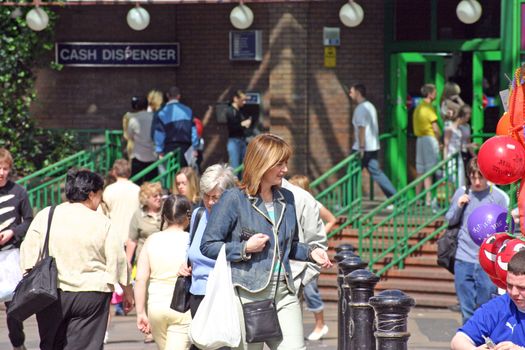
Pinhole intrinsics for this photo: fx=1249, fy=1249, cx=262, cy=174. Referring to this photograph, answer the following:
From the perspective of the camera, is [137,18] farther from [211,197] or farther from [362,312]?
[362,312]

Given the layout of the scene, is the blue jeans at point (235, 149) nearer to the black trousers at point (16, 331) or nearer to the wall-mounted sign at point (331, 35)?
the wall-mounted sign at point (331, 35)

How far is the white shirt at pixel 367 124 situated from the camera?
15.9 m

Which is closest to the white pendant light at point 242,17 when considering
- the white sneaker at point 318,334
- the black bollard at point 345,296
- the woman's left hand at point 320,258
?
the white sneaker at point 318,334

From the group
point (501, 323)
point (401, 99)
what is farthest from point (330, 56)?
point (501, 323)

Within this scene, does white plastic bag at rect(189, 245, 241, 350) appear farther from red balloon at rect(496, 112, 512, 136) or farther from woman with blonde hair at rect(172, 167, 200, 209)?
woman with blonde hair at rect(172, 167, 200, 209)

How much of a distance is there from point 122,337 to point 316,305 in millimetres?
1878

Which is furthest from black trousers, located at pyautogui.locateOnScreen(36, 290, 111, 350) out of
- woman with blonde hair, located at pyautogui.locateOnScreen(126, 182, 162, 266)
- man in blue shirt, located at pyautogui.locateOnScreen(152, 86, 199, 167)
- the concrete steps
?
man in blue shirt, located at pyautogui.locateOnScreen(152, 86, 199, 167)

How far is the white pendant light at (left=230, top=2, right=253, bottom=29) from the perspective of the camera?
52.3ft

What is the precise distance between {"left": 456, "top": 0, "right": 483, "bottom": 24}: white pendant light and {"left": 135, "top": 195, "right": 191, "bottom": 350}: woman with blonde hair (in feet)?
25.4

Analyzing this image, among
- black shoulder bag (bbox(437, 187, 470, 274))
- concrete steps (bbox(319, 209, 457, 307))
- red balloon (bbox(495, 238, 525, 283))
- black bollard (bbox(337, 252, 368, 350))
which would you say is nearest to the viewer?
red balloon (bbox(495, 238, 525, 283))

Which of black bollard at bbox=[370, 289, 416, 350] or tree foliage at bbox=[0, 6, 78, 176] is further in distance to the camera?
tree foliage at bbox=[0, 6, 78, 176]

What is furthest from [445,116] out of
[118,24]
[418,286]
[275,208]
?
[275,208]

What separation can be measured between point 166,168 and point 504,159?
9.56m

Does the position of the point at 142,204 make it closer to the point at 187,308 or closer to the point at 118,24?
the point at 187,308
